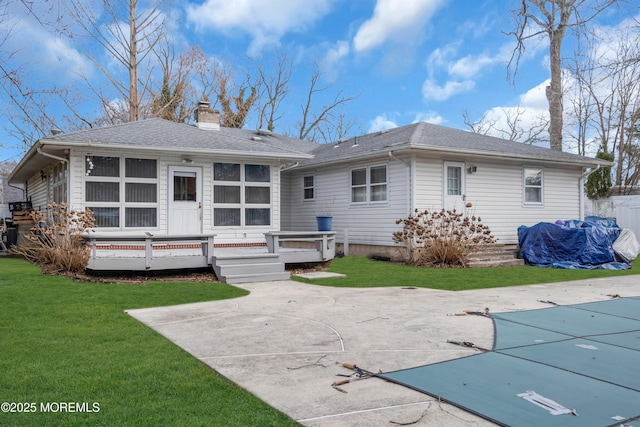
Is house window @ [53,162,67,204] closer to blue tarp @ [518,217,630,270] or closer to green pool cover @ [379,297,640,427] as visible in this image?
green pool cover @ [379,297,640,427]

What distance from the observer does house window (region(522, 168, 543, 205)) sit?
15137mm

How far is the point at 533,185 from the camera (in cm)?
1534

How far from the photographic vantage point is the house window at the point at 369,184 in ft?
45.5

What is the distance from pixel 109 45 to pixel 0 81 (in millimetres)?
17169

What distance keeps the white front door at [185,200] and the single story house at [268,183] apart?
0.02 metres

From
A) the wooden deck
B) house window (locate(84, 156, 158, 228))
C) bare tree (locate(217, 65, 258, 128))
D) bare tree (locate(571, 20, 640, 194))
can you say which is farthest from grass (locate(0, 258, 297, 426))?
bare tree (locate(571, 20, 640, 194))

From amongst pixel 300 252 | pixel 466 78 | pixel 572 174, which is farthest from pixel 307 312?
pixel 466 78

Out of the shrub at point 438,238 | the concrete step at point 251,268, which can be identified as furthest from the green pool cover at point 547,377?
the shrub at point 438,238

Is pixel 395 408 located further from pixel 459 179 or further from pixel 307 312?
pixel 459 179

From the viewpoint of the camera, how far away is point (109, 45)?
913 inches

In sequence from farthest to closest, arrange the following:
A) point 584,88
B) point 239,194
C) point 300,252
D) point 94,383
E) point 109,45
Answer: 1. point 584,88
2. point 109,45
3. point 239,194
4. point 300,252
5. point 94,383

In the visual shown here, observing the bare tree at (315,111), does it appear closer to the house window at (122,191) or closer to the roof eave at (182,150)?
the roof eave at (182,150)

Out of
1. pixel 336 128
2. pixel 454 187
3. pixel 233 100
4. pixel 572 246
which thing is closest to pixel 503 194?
pixel 454 187

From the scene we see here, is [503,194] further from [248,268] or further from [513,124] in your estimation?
[513,124]
